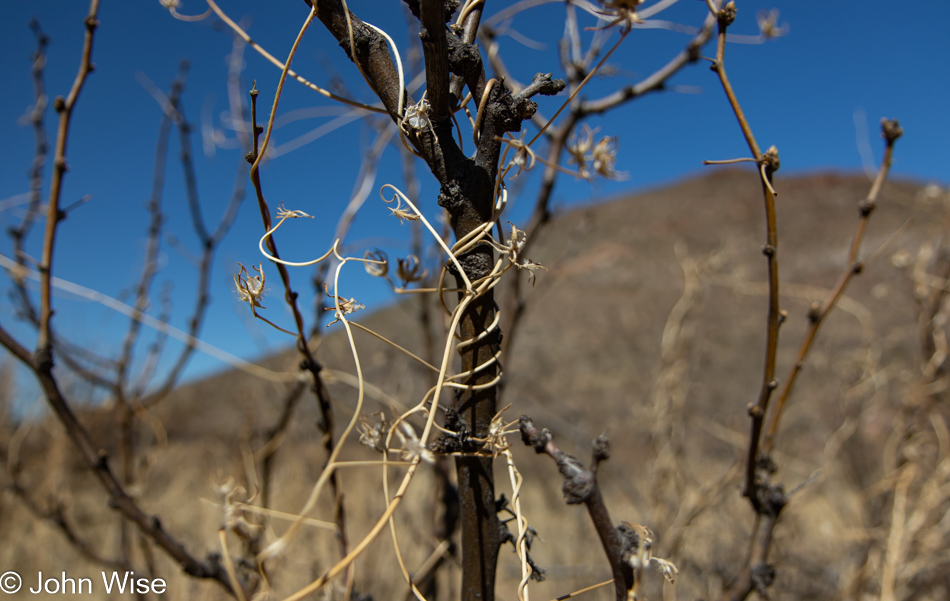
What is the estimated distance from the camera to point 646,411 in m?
1.53

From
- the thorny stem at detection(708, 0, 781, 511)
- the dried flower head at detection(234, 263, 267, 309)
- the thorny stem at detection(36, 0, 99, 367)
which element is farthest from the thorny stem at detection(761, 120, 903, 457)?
the thorny stem at detection(36, 0, 99, 367)

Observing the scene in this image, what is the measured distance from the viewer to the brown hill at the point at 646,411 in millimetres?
1048

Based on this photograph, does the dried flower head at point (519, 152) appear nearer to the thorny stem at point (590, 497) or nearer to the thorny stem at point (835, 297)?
the thorny stem at point (590, 497)

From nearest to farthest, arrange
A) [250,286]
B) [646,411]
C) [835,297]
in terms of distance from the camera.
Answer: [250,286]
[835,297]
[646,411]

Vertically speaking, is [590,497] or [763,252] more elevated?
[763,252]

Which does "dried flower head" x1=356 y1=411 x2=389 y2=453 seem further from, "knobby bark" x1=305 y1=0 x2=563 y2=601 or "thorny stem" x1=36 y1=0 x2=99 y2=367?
"thorny stem" x1=36 y1=0 x2=99 y2=367

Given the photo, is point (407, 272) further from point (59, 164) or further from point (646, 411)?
point (646, 411)

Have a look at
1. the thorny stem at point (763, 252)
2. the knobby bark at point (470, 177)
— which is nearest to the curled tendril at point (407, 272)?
the knobby bark at point (470, 177)

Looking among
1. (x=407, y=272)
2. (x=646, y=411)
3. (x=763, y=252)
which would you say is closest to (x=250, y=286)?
(x=407, y=272)

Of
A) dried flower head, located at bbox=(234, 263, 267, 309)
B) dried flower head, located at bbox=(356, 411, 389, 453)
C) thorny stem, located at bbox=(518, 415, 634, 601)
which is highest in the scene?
dried flower head, located at bbox=(234, 263, 267, 309)

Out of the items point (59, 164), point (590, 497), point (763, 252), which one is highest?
point (59, 164)

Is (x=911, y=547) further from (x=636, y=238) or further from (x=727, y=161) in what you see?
(x=636, y=238)

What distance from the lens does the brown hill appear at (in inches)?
41.3

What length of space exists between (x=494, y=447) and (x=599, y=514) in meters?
0.07
